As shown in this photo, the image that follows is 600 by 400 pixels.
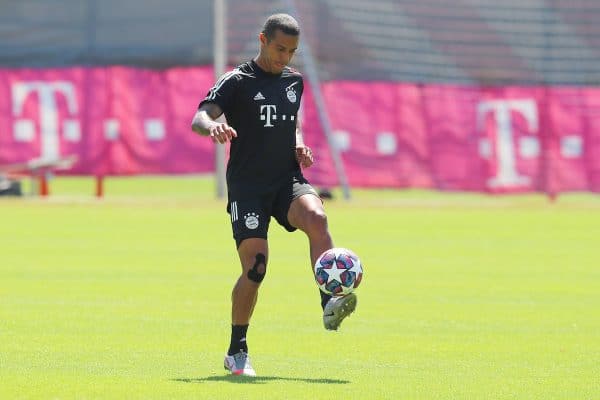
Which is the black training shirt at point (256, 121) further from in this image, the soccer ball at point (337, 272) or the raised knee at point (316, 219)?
the soccer ball at point (337, 272)

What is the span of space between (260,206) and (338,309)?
1029mm

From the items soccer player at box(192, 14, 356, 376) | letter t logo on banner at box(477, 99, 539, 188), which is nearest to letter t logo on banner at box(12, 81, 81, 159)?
letter t logo on banner at box(477, 99, 539, 188)

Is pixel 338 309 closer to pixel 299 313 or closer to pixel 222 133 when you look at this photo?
pixel 222 133

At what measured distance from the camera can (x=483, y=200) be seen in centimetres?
3566

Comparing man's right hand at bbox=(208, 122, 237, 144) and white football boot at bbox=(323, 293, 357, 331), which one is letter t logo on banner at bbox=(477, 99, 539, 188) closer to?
white football boot at bbox=(323, 293, 357, 331)

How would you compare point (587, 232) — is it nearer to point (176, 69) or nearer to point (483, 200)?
point (483, 200)

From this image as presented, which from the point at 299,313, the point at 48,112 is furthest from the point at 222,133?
the point at 48,112

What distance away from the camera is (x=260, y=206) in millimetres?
9953

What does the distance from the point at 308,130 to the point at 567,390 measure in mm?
26432

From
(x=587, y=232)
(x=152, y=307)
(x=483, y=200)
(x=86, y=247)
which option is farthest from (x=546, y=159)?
(x=152, y=307)

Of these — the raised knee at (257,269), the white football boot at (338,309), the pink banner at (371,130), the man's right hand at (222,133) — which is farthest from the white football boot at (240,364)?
the pink banner at (371,130)

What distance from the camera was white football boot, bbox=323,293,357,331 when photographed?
9.35m

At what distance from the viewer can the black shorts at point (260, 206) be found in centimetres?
984

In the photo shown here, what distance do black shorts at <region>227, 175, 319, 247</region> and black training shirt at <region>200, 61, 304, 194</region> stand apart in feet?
0.22
